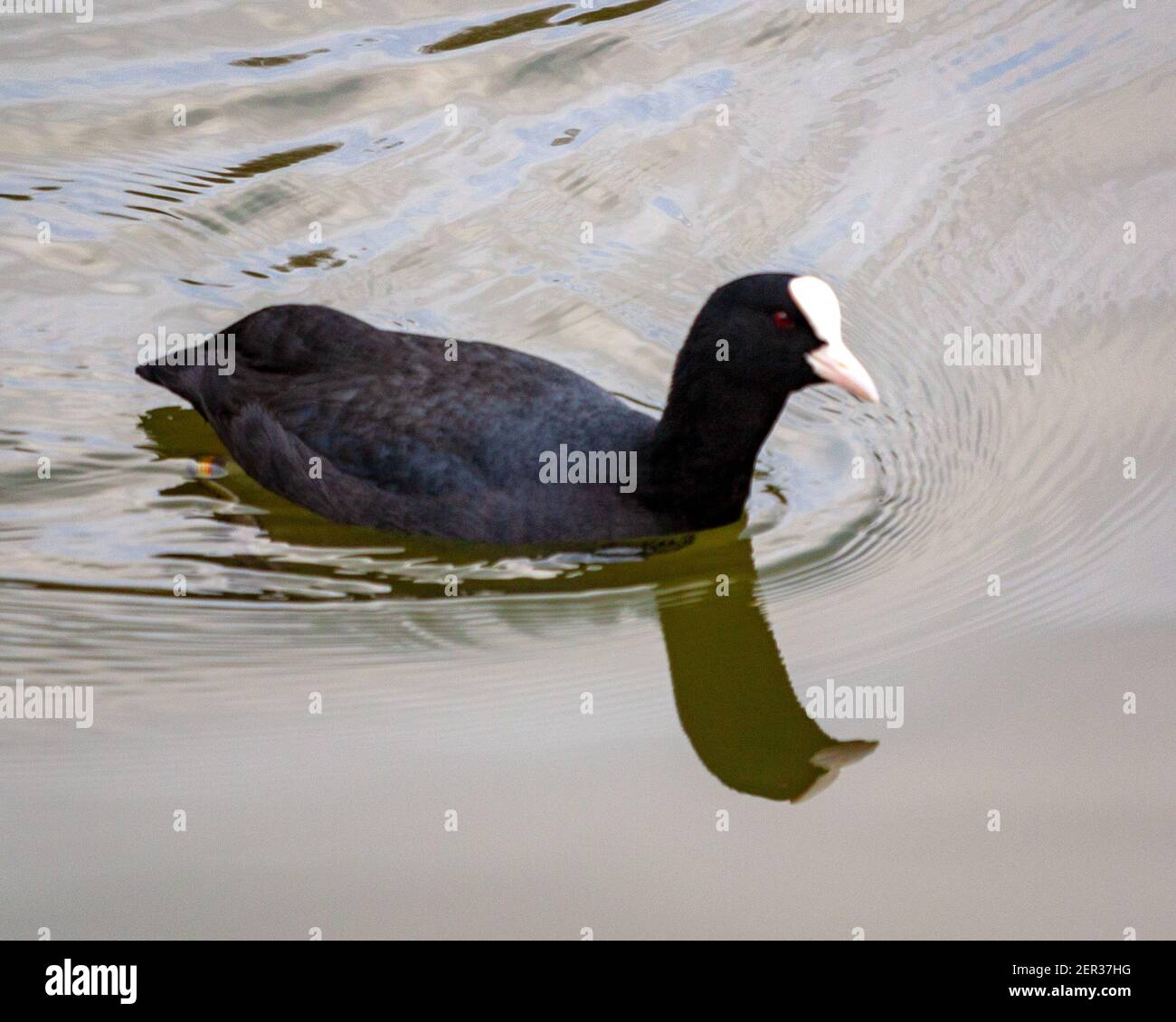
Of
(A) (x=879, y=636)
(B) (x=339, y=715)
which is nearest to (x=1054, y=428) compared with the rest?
(A) (x=879, y=636)

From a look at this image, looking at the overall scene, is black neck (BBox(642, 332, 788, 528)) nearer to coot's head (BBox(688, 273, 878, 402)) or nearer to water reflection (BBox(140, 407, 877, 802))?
coot's head (BBox(688, 273, 878, 402))

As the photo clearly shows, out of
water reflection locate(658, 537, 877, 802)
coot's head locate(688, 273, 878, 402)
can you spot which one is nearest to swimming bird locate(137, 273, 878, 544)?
coot's head locate(688, 273, 878, 402)

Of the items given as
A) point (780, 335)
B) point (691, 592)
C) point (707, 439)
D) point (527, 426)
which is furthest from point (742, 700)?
point (527, 426)

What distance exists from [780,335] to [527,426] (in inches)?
36.1

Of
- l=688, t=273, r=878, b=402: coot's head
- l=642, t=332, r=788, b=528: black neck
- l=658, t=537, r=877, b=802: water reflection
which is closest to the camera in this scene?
l=658, t=537, r=877, b=802: water reflection

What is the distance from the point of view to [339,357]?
6.29 metres

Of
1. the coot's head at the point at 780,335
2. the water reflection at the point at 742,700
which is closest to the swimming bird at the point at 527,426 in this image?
the coot's head at the point at 780,335

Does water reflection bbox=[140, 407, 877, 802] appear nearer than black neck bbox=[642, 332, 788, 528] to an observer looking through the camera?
Yes

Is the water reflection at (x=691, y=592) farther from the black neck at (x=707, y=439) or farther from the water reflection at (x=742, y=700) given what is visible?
the black neck at (x=707, y=439)

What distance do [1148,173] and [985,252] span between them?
100 centimetres

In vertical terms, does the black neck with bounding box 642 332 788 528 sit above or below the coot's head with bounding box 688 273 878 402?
below

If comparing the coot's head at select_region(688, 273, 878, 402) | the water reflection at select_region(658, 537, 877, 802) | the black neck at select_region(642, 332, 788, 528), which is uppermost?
the coot's head at select_region(688, 273, 878, 402)

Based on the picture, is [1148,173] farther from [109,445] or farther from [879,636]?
[109,445]

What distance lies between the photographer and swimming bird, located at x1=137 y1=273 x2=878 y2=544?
5.56 metres
